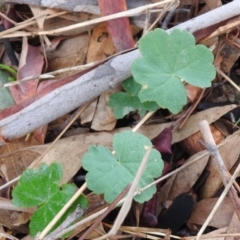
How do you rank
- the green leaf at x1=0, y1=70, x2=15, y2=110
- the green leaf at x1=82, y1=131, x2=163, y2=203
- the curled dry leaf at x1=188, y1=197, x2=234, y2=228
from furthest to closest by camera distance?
the green leaf at x1=0, y1=70, x2=15, y2=110, the curled dry leaf at x1=188, y1=197, x2=234, y2=228, the green leaf at x1=82, y1=131, x2=163, y2=203

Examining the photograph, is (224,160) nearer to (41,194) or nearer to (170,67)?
(170,67)

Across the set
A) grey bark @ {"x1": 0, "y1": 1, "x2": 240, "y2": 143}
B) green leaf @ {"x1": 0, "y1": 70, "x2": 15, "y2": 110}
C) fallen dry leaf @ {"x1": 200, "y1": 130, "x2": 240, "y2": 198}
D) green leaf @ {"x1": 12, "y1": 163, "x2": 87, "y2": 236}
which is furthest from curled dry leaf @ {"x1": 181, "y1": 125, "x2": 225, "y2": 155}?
green leaf @ {"x1": 0, "y1": 70, "x2": 15, "y2": 110}

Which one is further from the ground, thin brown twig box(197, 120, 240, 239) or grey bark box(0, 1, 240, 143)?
grey bark box(0, 1, 240, 143)

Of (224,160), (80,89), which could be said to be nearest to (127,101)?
(80,89)

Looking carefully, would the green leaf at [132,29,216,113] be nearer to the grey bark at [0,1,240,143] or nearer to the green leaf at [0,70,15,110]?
the grey bark at [0,1,240,143]

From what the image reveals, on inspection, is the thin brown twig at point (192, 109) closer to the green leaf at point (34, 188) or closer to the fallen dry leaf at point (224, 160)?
the fallen dry leaf at point (224, 160)

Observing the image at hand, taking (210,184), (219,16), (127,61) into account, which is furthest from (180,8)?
(210,184)

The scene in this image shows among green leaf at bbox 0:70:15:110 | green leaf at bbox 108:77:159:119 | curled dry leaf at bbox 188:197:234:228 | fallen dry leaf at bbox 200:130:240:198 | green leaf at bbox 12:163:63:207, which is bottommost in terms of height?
curled dry leaf at bbox 188:197:234:228
